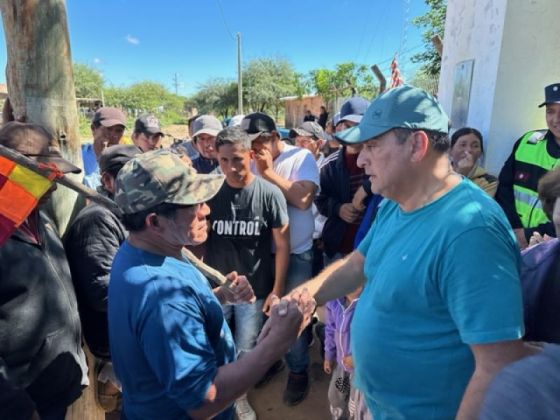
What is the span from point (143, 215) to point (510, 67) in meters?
3.22

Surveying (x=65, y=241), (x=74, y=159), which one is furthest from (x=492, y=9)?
(x=65, y=241)

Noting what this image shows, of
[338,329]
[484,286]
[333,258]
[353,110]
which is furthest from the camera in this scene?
[353,110]

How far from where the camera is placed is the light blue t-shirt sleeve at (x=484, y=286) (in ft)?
3.57

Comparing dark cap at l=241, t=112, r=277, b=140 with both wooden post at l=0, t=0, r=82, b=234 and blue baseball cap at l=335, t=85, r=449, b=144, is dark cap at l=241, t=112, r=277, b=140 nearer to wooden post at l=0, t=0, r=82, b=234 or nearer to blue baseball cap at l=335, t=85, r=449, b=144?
wooden post at l=0, t=0, r=82, b=234

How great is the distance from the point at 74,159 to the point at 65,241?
21.0 inches

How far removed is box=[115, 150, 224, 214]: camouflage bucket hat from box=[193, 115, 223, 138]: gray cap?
251cm

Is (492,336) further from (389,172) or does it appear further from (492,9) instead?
(492,9)

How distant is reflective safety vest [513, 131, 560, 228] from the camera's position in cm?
272

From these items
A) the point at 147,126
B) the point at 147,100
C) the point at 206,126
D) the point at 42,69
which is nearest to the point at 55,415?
the point at 42,69

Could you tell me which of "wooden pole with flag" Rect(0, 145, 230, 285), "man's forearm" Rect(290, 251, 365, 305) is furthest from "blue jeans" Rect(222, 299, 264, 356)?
"wooden pole with flag" Rect(0, 145, 230, 285)

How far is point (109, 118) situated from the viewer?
4098 millimetres

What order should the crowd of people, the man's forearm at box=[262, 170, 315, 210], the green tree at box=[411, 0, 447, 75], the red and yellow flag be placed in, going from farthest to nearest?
the green tree at box=[411, 0, 447, 75], the man's forearm at box=[262, 170, 315, 210], the red and yellow flag, the crowd of people

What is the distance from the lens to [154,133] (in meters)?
4.56

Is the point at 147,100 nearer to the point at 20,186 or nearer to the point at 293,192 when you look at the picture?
the point at 293,192
